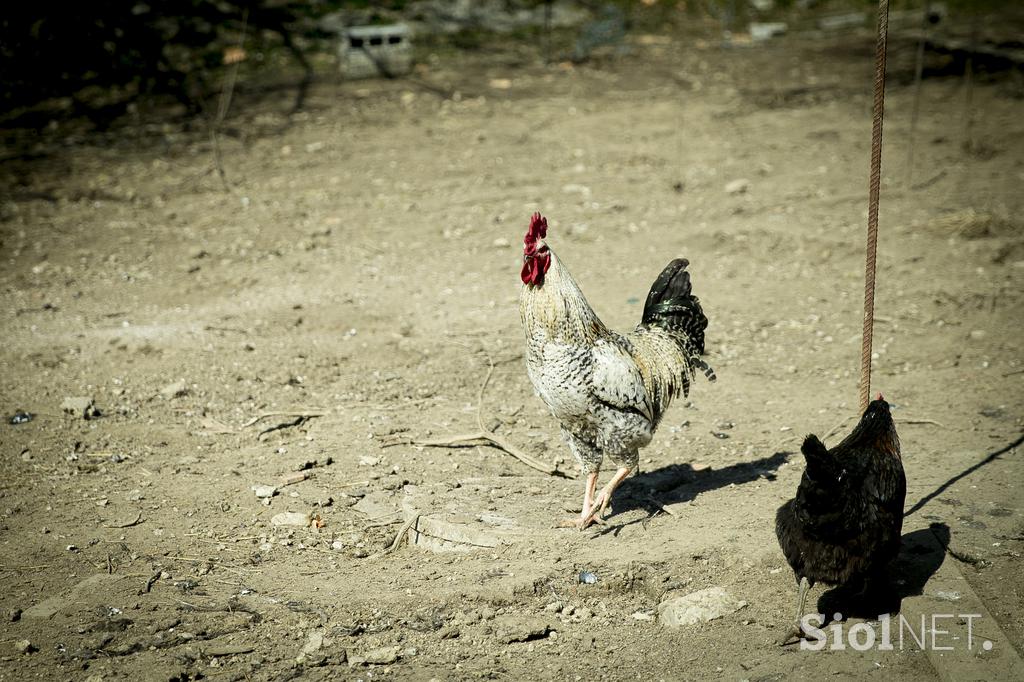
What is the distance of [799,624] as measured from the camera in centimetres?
435

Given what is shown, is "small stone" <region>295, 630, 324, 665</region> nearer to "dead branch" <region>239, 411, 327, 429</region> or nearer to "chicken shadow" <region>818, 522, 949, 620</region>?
"dead branch" <region>239, 411, 327, 429</region>

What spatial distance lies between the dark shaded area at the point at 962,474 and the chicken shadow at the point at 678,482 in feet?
2.90

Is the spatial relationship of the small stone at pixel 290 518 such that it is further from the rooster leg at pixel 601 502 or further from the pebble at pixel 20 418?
the pebble at pixel 20 418

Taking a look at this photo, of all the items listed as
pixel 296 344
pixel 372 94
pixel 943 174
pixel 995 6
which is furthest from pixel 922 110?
pixel 296 344

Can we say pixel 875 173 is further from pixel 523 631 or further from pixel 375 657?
pixel 375 657

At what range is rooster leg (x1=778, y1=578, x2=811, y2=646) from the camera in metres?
4.28

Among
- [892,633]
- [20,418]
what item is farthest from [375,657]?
[20,418]

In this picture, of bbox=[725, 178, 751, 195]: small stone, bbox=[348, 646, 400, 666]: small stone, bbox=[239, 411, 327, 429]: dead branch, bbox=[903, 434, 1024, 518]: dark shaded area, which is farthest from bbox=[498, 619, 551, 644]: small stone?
bbox=[725, 178, 751, 195]: small stone

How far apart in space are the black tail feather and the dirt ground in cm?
107

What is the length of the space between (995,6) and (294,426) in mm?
16533

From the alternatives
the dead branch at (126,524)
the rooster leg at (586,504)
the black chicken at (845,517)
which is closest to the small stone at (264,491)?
the dead branch at (126,524)

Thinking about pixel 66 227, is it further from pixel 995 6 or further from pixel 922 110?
pixel 995 6

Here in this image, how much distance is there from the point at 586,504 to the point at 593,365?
36.3 inches

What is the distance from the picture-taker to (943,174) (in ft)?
35.1
